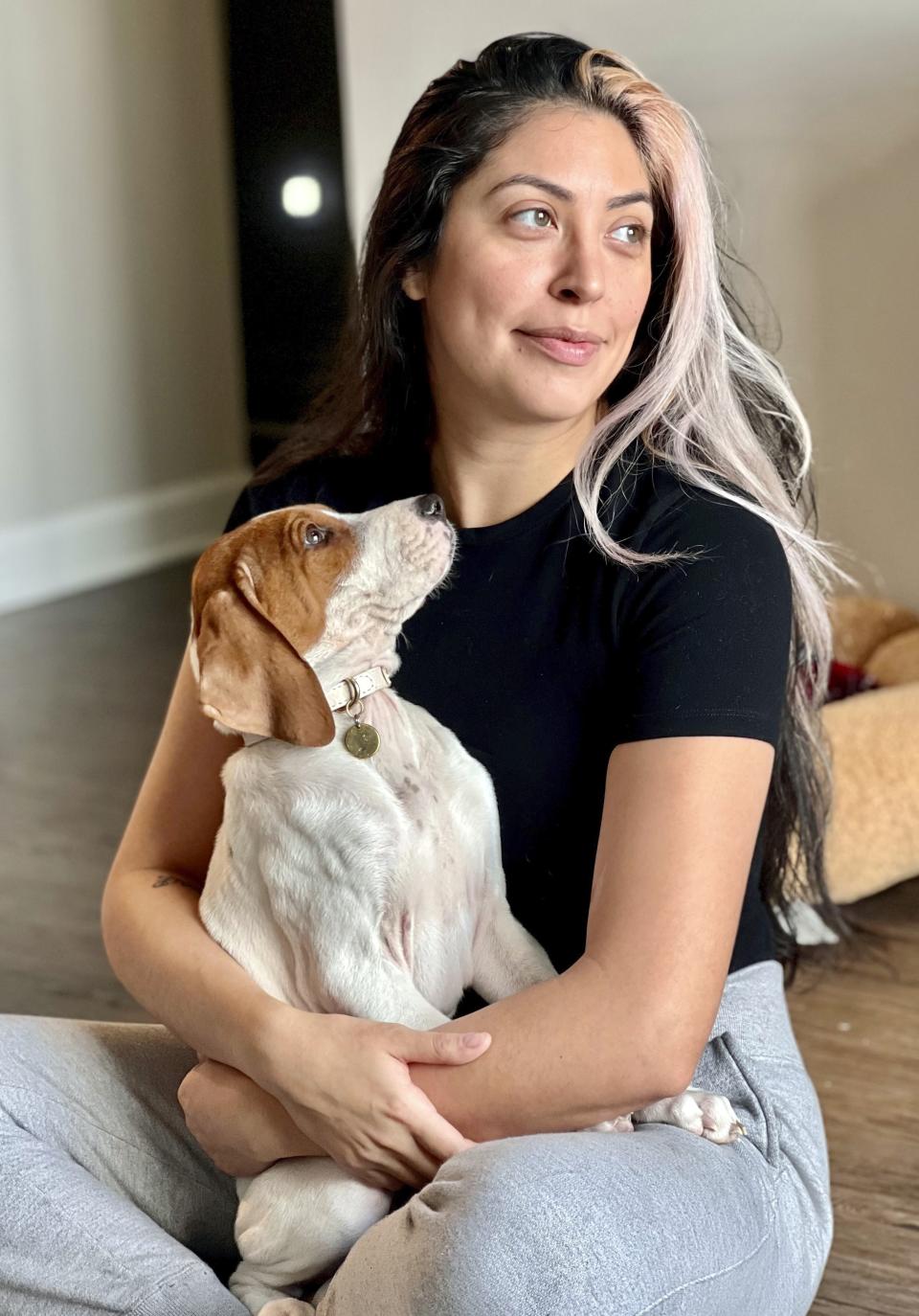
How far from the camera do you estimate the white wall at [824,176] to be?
10.3 feet

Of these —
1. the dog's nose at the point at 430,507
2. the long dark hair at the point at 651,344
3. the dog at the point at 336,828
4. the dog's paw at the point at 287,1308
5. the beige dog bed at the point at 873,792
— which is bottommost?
the beige dog bed at the point at 873,792

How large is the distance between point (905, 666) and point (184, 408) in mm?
3227

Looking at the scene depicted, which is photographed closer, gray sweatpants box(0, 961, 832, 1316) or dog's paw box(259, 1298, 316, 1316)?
gray sweatpants box(0, 961, 832, 1316)

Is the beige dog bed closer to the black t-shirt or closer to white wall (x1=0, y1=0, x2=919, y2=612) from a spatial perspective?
white wall (x1=0, y1=0, x2=919, y2=612)

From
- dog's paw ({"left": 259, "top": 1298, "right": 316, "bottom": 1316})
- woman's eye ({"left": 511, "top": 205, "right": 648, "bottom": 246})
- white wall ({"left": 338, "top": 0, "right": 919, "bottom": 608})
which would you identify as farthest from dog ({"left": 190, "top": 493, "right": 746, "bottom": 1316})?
white wall ({"left": 338, "top": 0, "right": 919, "bottom": 608})

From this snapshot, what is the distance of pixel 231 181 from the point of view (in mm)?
5500

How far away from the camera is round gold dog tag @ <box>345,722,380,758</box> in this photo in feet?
4.46

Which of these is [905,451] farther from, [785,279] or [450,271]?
[450,271]

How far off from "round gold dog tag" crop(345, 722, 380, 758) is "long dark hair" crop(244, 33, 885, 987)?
266mm

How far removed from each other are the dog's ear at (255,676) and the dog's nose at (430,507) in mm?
195

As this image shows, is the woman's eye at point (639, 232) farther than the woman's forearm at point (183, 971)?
Yes

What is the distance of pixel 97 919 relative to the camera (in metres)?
2.71

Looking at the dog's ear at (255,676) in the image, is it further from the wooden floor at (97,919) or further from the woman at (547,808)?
the wooden floor at (97,919)

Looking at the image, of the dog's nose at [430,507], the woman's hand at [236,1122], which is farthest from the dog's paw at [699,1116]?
the dog's nose at [430,507]
